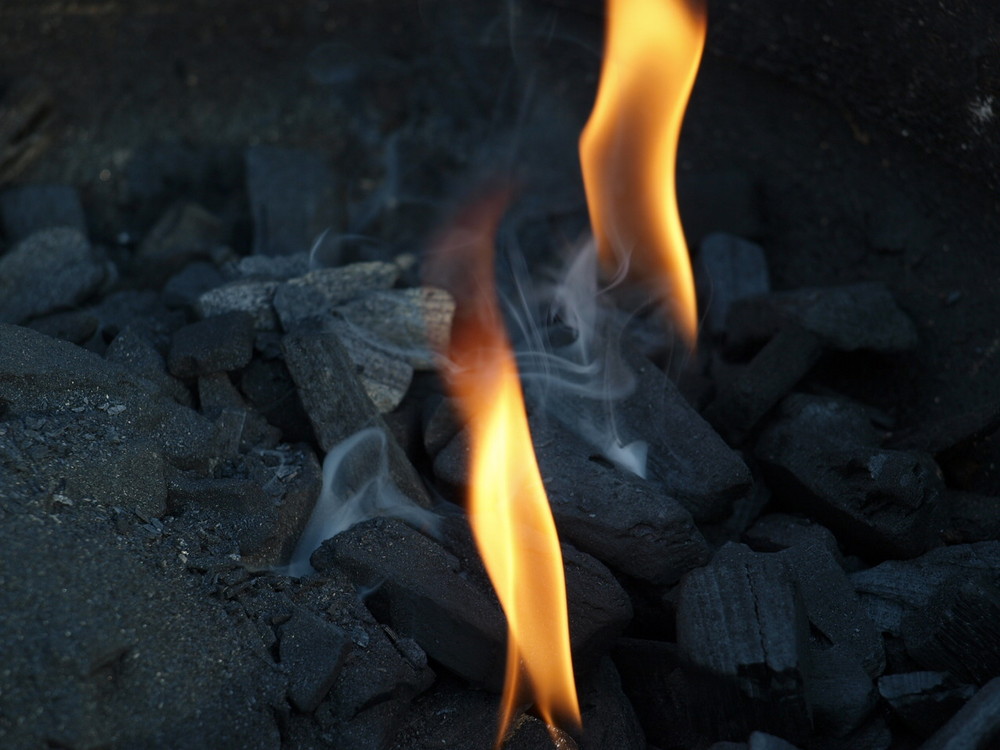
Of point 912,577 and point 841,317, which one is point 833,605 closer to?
point 912,577

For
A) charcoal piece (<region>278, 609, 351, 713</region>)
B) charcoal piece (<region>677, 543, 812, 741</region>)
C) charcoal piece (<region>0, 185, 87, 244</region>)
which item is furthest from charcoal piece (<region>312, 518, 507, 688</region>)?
charcoal piece (<region>0, 185, 87, 244</region>)

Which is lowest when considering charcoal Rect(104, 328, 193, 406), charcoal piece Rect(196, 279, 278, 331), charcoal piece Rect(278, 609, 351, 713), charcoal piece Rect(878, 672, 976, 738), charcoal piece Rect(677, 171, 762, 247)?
charcoal piece Rect(278, 609, 351, 713)

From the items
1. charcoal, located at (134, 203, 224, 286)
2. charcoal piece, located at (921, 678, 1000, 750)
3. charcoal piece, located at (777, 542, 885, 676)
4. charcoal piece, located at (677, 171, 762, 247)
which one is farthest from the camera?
charcoal piece, located at (677, 171, 762, 247)

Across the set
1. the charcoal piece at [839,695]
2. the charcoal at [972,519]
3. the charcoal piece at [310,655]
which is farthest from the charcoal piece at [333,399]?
the charcoal at [972,519]

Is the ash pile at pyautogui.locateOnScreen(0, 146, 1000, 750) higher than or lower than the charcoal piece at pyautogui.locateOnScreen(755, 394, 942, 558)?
lower

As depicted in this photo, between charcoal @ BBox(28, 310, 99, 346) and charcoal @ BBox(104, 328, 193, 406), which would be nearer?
charcoal @ BBox(104, 328, 193, 406)

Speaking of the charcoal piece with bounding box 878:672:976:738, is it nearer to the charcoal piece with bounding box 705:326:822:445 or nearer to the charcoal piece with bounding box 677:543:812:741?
the charcoal piece with bounding box 677:543:812:741
